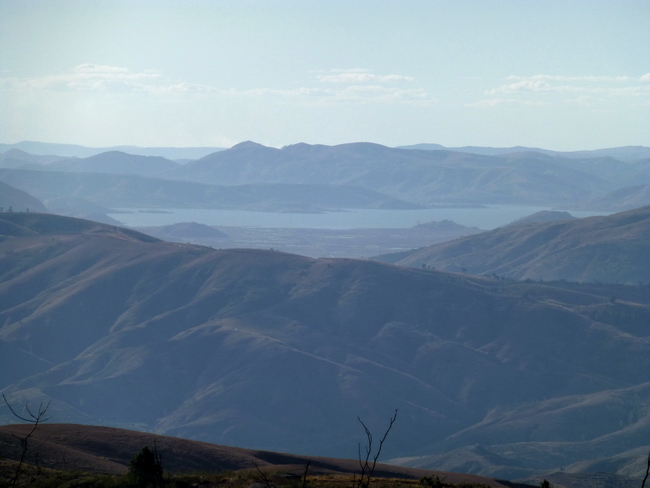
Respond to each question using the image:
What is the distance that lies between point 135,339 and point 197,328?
8889 mm

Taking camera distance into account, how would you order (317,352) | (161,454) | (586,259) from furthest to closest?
(586,259)
(317,352)
(161,454)

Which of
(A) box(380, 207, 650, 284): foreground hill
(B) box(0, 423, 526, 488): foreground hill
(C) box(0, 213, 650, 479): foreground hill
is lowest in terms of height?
(C) box(0, 213, 650, 479): foreground hill

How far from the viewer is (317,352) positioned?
110 m

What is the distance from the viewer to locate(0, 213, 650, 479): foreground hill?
92.4 metres

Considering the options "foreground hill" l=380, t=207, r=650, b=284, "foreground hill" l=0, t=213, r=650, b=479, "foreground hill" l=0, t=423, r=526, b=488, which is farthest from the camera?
"foreground hill" l=380, t=207, r=650, b=284

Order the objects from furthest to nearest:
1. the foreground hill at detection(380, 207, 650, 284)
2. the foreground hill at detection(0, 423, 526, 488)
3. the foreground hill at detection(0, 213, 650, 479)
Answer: the foreground hill at detection(380, 207, 650, 284) → the foreground hill at detection(0, 213, 650, 479) → the foreground hill at detection(0, 423, 526, 488)

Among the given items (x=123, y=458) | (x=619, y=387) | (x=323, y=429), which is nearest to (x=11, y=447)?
(x=123, y=458)

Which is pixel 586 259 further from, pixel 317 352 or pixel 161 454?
pixel 161 454

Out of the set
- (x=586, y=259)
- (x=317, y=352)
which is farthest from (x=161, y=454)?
(x=586, y=259)

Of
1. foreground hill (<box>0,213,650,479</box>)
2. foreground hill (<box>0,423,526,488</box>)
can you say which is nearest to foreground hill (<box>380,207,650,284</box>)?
foreground hill (<box>0,213,650,479</box>)

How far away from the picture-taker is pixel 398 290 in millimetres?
131375

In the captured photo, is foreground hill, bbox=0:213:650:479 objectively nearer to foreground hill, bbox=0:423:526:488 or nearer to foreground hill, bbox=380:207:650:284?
foreground hill, bbox=380:207:650:284

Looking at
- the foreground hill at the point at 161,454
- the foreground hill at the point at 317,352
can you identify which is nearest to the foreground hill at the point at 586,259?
the foreground hill at the point at 317,352

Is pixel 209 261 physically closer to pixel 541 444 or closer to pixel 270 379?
pixel 270 379
